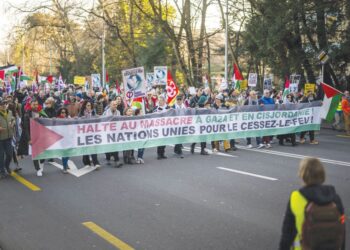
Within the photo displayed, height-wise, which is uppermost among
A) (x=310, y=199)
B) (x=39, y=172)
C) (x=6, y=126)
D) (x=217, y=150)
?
(x=310, y=199)

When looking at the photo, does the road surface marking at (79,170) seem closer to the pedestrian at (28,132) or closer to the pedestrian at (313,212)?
the pedestrian at (28,132)

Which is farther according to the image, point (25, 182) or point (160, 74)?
point (160, 74)

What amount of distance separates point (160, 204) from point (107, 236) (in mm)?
1876

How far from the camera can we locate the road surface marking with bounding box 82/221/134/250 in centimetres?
625

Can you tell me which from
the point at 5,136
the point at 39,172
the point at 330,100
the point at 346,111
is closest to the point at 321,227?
the point at 39,172

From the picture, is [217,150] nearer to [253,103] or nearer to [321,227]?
[253,103]

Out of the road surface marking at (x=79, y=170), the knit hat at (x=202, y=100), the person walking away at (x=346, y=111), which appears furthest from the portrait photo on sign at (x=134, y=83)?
the person walking away at (x=346, y=111)

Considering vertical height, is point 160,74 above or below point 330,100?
above

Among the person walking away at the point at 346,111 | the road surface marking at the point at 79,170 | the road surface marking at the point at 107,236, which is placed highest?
the person walking away at the point at 346,111

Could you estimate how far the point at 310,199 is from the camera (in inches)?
142

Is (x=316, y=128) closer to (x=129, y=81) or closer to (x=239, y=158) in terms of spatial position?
(x=239, y=158)

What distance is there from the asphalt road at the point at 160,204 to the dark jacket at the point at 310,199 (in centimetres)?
246

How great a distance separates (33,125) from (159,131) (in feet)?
11.8

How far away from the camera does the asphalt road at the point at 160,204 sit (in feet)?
21.4
